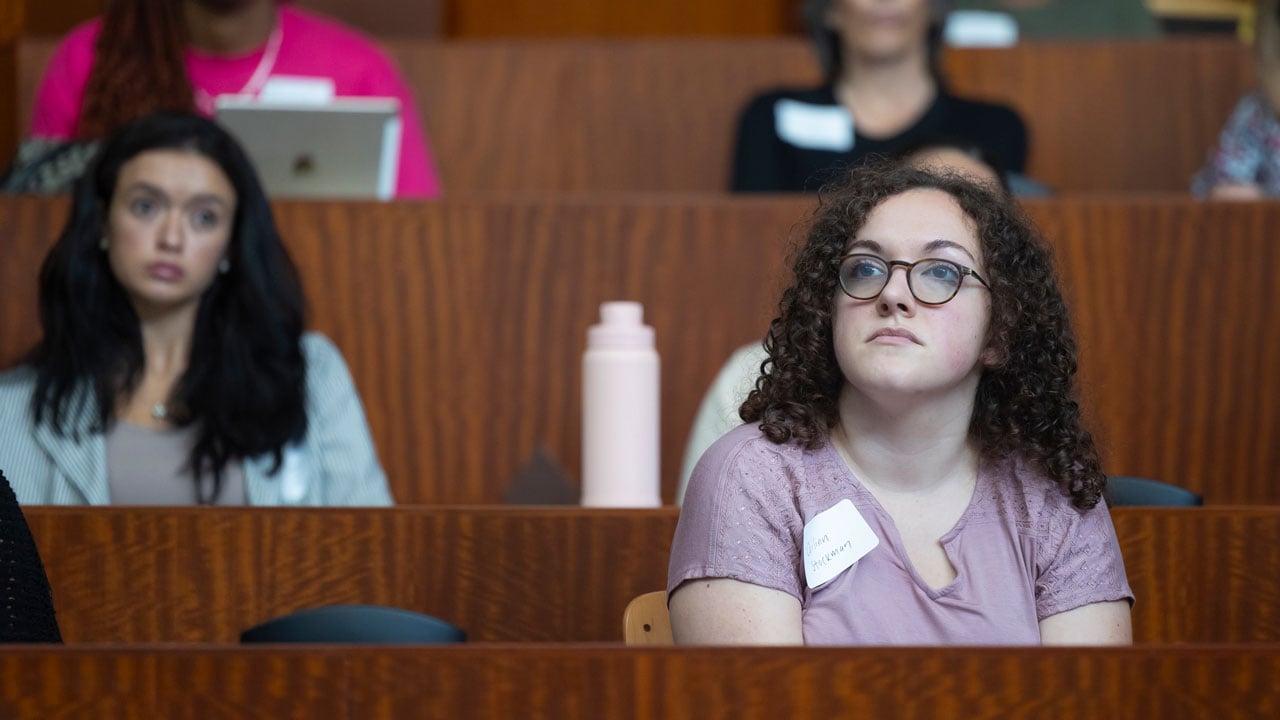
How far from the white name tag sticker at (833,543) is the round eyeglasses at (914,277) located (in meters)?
0.18

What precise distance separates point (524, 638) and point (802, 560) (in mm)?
405

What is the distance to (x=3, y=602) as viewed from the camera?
121 cm

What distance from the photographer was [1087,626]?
135 centimetres

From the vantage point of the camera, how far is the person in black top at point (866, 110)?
9.00 feet

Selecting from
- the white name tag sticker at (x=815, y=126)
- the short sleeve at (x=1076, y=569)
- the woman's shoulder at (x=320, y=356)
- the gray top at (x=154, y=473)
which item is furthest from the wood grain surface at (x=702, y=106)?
the short sleeve at (x=1076, y=569)

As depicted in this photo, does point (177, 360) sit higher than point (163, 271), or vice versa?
point (163, 271)

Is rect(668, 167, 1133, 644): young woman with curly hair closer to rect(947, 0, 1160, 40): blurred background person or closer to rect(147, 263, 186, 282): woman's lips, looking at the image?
rect(147, 263, 186, 282): woman's lips

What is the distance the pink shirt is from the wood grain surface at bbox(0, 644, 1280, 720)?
1.80 meters

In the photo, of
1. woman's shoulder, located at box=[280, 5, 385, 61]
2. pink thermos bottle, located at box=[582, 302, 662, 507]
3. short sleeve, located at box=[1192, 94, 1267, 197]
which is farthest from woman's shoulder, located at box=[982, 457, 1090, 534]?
woman's shoulder, located at box=[280, 5, 385, 61]

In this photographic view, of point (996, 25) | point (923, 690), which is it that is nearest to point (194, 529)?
point (923, 690)

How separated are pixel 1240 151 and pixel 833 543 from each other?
1.75 meters

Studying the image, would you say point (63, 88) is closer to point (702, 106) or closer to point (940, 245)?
point (702, 106)

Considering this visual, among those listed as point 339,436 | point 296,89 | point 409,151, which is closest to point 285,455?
point 339,436

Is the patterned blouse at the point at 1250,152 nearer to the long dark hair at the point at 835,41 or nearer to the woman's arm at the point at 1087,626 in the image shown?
the long dark hair at the point at 835,41
